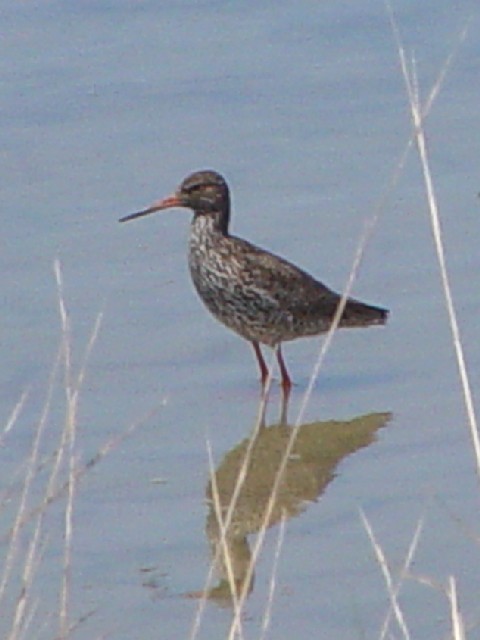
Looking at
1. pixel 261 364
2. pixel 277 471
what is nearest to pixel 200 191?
pixel 261 364

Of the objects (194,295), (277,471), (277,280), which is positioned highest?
(277,280)

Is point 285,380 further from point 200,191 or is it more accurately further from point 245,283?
point 200,191

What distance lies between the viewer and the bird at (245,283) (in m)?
8.64

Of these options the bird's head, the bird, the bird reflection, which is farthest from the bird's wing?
the bird reflection

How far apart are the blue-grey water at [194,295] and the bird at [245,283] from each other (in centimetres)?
15

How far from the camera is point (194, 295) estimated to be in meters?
9.09

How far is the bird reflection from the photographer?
22.2 feet

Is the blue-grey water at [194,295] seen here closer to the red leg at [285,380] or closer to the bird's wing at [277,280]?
the red leg at [285,380]

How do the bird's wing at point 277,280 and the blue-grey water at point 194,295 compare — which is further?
the bird's wing at point 277,280

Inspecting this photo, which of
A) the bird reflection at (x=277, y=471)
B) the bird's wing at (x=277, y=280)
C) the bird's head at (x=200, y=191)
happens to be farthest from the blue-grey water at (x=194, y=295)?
the bird's head at (x=200, y=191)

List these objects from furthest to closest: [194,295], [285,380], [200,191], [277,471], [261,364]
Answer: [194,295]
[200,191]
[261,364]
[285,380]
[277,471]

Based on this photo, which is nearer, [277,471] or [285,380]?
[277,471]

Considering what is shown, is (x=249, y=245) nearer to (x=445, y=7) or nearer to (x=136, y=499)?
(x=136, y=499)

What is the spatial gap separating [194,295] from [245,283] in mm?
349
